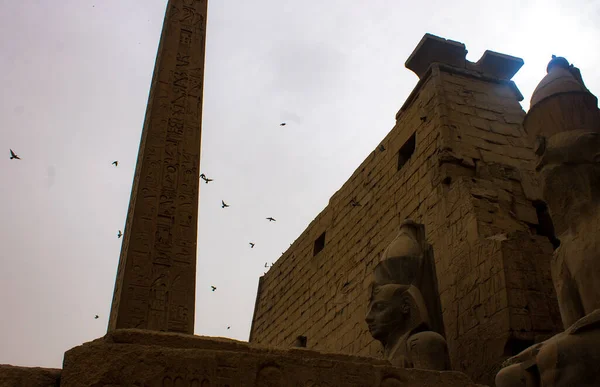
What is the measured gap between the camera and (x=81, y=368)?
324 centimetres

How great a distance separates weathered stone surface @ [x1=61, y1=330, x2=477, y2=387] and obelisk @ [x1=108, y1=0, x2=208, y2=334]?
795 mm

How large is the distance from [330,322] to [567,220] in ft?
16.5

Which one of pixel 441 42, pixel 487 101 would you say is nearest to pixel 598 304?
pixel 487 101

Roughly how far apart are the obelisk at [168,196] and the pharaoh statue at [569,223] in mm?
2047

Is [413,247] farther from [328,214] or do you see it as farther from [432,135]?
[328,214]

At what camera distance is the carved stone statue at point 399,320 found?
4789mm

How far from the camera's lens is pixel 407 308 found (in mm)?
5105

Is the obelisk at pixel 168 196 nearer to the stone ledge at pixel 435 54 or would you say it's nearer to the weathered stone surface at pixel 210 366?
the weathered stone surface at pixel 210 366

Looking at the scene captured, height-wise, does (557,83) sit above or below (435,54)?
below

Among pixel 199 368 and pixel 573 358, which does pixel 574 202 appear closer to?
pixel 573 358

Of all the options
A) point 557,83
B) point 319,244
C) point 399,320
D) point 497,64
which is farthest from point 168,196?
point 319,244

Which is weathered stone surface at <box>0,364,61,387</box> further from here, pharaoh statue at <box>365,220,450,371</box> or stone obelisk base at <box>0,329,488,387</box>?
pharaoh statue at <box>365,220,450,371</box>

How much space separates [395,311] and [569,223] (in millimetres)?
1480

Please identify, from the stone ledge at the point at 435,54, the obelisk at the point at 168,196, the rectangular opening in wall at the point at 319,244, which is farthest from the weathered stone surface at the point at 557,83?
the rectangular opening in wall at the point at 319,244
